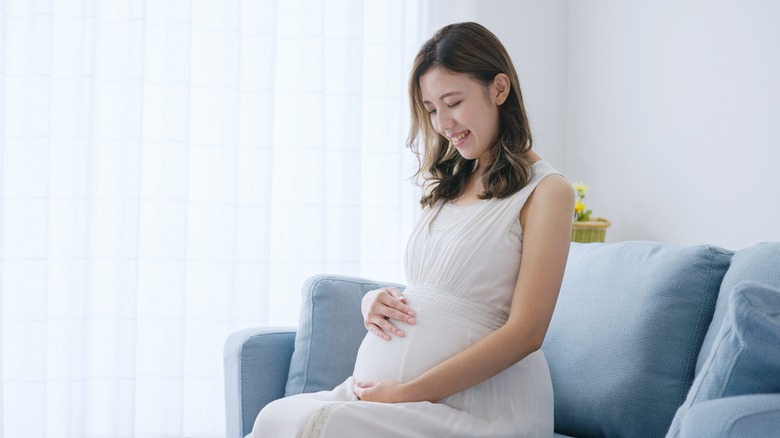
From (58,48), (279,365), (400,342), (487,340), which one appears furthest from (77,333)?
(487,340)

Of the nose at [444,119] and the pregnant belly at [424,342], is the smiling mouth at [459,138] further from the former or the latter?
the pregnant belly at [424,342]

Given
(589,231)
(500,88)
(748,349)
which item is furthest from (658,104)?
(748,349)

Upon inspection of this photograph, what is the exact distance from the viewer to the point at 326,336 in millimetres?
1822

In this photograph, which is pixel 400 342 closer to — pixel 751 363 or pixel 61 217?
pixel 751 363

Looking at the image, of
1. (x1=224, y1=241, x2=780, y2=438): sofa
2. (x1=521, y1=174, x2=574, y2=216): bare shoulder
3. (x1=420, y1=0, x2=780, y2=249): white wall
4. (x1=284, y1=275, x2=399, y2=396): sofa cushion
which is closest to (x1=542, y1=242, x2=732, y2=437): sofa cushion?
(x1=224, y1=241, x2=780, y2=438): sofa

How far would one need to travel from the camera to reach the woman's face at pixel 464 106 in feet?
5.19

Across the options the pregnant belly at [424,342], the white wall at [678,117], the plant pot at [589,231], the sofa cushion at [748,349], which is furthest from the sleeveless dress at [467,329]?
the plant pot at [589,231]

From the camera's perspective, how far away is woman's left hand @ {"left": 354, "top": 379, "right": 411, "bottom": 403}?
4.58 ft

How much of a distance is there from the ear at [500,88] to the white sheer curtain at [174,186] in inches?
60.3

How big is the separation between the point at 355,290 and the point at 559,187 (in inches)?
25.1

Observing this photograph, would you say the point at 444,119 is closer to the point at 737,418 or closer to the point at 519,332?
the point at 519,332

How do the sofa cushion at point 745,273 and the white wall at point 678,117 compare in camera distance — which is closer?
the sofa cushion at point 745,273

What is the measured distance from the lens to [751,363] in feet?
3.21

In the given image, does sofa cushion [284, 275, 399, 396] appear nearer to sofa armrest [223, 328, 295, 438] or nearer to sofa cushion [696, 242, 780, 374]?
sofa armrest [223, 328, 295, 438]
